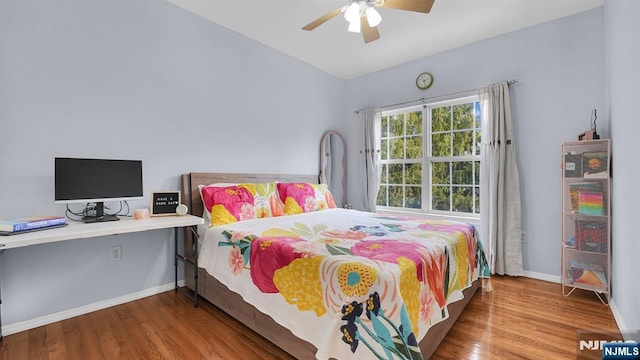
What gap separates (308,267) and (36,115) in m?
2.23

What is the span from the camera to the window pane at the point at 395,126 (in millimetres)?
4101

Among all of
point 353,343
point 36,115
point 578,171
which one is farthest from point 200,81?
point 578,171

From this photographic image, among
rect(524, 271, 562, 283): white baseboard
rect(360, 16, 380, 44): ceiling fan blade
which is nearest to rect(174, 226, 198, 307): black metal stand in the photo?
rect(360, 16, 380, 44): ceiling fan blade

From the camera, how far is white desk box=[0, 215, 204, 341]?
5.16ft

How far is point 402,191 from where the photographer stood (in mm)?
4094

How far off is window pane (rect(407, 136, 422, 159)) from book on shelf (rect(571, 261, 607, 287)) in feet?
6.54

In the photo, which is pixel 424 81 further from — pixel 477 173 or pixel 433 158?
pixel 477 173

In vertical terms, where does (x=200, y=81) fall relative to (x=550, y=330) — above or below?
above

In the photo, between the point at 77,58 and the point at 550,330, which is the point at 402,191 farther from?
the point at 77,58

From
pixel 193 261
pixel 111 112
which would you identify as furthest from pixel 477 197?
pixel 111 112

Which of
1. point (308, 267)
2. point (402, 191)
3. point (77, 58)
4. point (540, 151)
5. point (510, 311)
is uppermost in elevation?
point (77, 58)

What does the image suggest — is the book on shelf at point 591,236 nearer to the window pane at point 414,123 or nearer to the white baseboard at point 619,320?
the white baseboard at point 619,320

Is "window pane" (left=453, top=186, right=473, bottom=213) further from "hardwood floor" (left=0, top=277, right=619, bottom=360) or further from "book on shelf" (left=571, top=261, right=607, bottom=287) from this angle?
"hardwood floor" (left=0, top=277, right=619, bottom=360)

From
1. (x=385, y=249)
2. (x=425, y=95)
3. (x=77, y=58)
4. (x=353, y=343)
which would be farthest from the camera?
(x=425, y=95)
